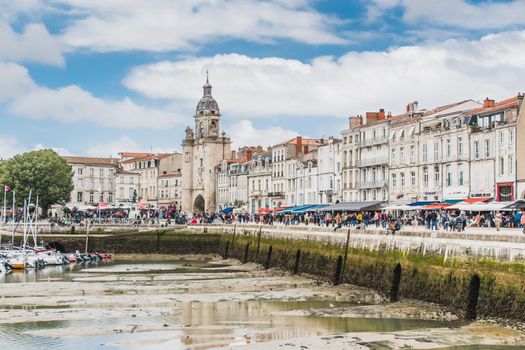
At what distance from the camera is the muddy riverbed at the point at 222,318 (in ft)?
80.9

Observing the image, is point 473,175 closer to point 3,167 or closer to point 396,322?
point 396,322

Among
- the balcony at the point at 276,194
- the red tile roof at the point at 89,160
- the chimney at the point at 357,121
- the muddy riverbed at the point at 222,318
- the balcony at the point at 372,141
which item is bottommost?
the muddy riverbed at the point at 222,318

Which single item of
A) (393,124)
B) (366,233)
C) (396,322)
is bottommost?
(396,322)

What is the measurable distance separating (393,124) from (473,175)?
42.8ft

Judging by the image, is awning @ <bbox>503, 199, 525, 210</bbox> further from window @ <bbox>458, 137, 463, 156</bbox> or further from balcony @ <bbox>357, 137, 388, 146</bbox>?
balcony @ <bbox>357, 137, 388, 146</bbox>

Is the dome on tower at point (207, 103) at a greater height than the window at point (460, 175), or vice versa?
the dome on tower at point (207, 103)

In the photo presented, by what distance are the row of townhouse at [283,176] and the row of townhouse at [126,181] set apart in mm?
16073

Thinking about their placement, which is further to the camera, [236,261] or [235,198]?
[235,198]

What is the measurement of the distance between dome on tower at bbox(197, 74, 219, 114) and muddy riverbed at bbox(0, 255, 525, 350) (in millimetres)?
76490

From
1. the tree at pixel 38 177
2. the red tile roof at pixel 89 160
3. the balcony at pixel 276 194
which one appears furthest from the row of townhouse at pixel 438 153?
the red tile roof at pixel 89 160

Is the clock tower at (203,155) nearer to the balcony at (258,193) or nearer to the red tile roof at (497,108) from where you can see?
the balcony at (258,193)

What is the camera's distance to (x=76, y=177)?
133 m

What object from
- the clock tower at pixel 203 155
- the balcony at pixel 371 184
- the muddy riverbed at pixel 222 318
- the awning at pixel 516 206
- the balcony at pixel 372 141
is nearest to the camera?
the muddy riverbed at pixel 222 318

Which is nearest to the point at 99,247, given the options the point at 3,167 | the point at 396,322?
A: the point at 3,167
